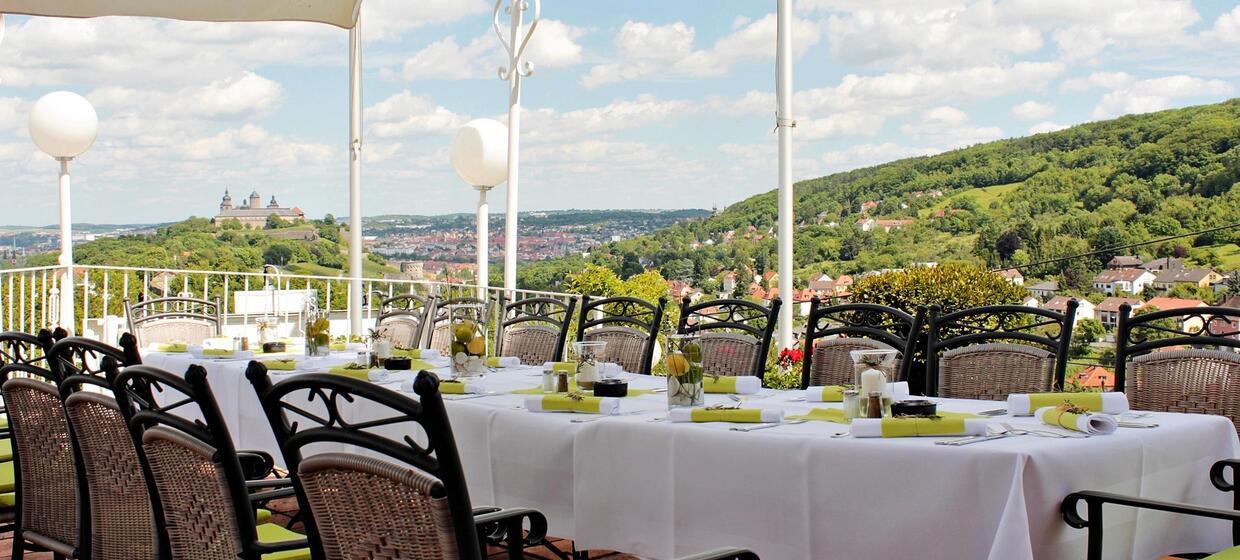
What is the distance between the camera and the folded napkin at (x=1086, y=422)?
2.51m

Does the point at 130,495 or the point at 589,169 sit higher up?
the point at 589,169

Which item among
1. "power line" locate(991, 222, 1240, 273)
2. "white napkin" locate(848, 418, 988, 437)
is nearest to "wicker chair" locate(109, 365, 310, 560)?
"white napkin" locate(848, 418, 988, 437)

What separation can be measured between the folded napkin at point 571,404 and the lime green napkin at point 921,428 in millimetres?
797

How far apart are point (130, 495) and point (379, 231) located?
14.2 m

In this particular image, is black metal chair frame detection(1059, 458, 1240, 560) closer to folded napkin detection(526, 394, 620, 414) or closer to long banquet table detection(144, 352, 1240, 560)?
long banquet table detection(144, 352, 1240, 560)

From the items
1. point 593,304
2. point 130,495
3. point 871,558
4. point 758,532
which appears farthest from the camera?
point 593,304

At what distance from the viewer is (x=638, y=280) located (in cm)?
920

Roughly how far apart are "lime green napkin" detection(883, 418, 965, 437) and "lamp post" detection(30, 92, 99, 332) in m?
7.93

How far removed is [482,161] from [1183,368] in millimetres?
6537

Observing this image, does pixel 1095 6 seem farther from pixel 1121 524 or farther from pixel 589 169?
pixel 1121 524

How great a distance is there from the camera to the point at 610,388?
10.9ft

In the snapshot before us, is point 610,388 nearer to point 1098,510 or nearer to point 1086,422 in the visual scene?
point 1086,422

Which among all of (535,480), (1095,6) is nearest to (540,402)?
(535,480)

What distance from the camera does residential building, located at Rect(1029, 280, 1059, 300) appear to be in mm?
9430
